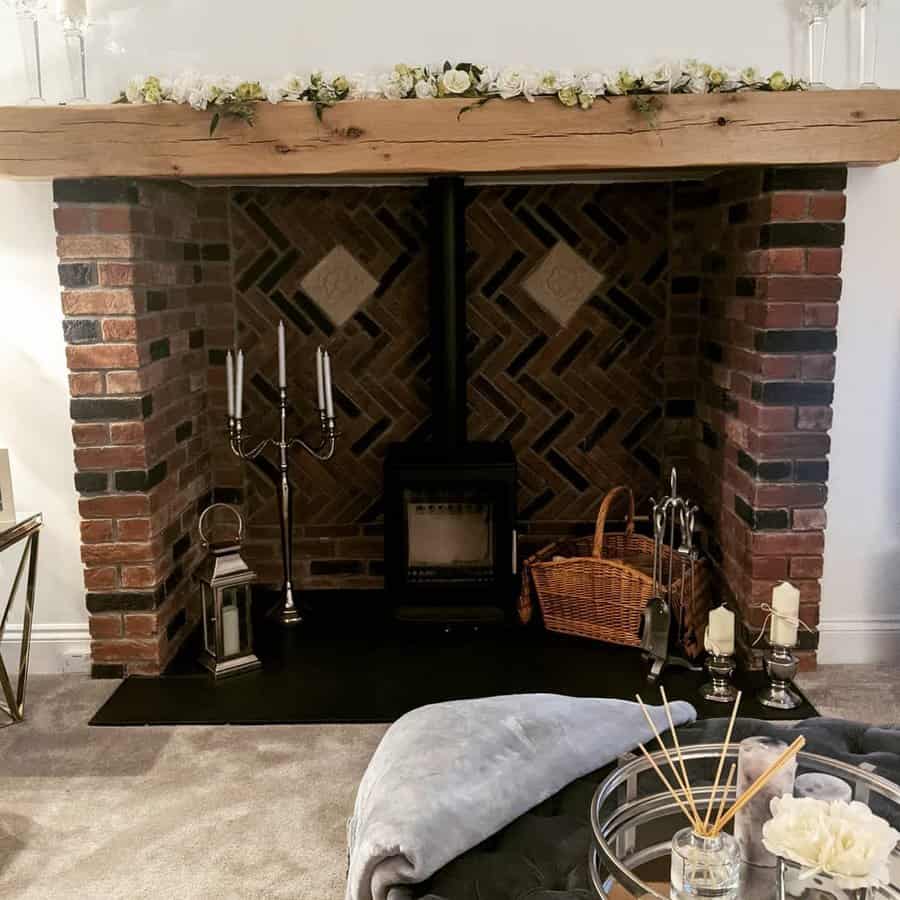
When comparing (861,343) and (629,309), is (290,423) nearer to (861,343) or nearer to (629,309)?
(629,309)

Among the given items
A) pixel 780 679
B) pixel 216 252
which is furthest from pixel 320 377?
pixel 780 679

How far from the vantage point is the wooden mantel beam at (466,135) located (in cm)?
282

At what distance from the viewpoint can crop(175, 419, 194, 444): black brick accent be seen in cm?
349

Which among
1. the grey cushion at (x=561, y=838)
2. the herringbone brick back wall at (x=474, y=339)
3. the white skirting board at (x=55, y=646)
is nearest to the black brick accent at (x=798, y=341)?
the herringbone brick back wall at (x=474, y=339)

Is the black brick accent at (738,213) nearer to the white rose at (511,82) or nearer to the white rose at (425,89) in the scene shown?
the white rose at (511,82)

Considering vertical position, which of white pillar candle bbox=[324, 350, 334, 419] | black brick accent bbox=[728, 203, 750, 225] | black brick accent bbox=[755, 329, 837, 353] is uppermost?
black brick accent bbox=[728, 203, 750, 225]

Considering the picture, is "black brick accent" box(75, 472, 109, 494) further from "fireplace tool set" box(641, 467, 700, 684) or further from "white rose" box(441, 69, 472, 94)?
"fireplace tool set" box(641, 467, 700, 684)

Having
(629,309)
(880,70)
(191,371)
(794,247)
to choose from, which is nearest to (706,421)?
(629,309)

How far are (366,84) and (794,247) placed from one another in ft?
4.23

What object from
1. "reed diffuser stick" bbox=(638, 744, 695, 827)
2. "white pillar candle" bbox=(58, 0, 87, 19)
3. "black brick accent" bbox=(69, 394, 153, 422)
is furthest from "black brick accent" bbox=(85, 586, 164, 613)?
"reed diffuser stick" bbox=(638, 744, 695, 827)

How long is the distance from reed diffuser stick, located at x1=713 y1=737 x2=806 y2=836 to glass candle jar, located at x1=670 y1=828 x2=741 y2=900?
0.08ft

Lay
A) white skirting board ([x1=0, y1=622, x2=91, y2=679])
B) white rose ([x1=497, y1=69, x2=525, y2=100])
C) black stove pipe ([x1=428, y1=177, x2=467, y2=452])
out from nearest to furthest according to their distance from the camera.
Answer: white rose ([x1=497, y1=69, x2=525, y2=100]) → white skirting board ([x1=0, y1=622, x2=91, y2=679]) → black stove pipe ([x1=428, y1=177, x2=467, y2=452])

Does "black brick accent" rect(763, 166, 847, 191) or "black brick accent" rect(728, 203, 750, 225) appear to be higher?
"black brick accent" rect(763, 166, 847, 191)

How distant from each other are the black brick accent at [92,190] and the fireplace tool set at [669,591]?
1800 millimetres
